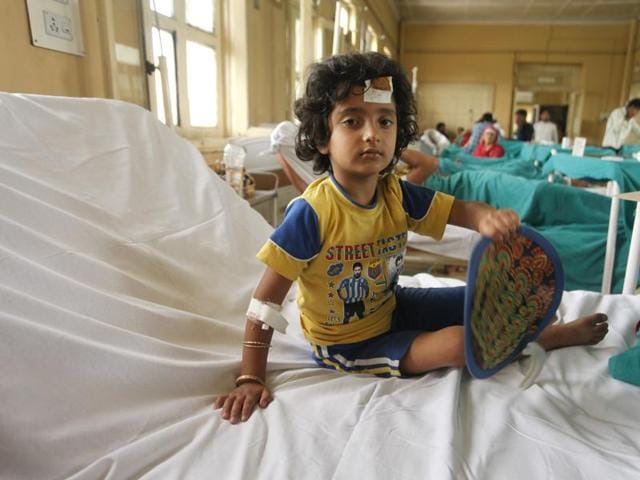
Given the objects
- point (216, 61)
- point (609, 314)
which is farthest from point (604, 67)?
point (609, 314)

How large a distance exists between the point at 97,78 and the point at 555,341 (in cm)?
201

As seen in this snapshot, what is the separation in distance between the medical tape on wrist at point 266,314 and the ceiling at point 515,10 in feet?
30.4

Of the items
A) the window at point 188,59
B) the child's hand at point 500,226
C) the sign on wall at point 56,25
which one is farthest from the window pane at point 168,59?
the child's hand at point 500,226

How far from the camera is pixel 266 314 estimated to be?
942 mm

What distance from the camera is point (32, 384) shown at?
2.37 feet

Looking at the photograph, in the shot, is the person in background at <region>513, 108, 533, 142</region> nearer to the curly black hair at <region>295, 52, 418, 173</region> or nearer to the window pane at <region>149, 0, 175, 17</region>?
the window pane at <region>149, 0, 175, 17</region>

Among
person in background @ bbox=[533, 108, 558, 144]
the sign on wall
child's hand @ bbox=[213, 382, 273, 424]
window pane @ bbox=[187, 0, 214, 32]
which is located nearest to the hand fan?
child's hand @ bbox=[213, 382, 273, 424]

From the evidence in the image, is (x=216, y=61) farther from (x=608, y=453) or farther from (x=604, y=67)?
(x=604, y=67)

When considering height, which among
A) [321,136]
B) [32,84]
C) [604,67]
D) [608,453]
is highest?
[604,67]

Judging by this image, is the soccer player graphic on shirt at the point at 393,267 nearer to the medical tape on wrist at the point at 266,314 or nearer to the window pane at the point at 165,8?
the medical tape on wrist at the point at 266,314

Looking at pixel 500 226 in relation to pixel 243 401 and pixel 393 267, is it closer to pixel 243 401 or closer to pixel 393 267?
pixel 393 267

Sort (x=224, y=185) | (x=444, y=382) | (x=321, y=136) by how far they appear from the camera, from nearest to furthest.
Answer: (x=444, y=382) → (x=321, y=136) → (x=224, y=185)

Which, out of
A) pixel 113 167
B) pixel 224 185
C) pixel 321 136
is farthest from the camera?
pixel 224 185

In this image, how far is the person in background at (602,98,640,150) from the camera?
18.1ft
